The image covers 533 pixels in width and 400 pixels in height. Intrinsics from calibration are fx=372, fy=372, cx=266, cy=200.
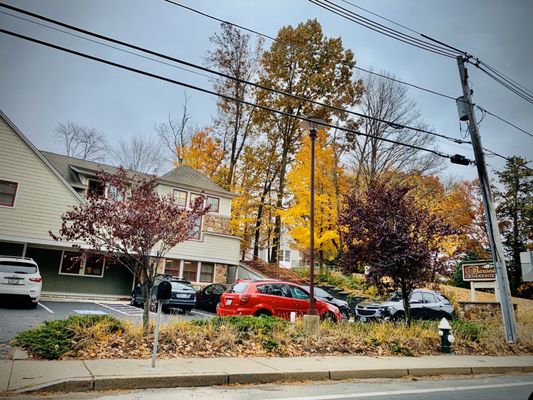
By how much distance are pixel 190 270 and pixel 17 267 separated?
36.4 feet

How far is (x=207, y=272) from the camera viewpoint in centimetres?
2467

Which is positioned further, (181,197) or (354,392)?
(181,197)

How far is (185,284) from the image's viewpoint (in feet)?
55.4

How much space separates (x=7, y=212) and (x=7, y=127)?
4307 millimetres

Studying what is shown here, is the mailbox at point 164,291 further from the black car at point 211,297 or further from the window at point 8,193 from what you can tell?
the window at point 8,193

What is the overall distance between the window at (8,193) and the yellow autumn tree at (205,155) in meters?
14.8

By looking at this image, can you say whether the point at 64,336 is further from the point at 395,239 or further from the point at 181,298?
the point at 181,298

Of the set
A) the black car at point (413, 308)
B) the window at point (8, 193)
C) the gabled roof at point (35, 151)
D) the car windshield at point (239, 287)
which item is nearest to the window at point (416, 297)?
the black car at point (413, 308)

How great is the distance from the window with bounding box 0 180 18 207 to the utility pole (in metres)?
21.0

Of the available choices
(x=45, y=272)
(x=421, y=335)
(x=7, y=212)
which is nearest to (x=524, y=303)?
(x=421, y=335)

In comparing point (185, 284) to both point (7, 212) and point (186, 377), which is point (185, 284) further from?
point (186, 377)

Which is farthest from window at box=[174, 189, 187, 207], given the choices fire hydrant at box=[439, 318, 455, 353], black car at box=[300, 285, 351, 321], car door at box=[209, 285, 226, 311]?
fire hydrant at box=[439, 318, 455, 353]

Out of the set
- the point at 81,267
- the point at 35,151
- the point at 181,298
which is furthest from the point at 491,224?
Result: the point at 35,151

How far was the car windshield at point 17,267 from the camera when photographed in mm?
13734
